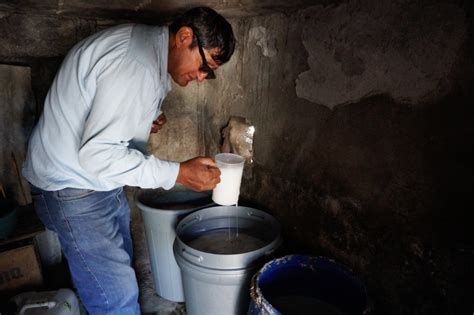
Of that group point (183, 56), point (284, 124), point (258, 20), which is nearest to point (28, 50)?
point (183, 56)

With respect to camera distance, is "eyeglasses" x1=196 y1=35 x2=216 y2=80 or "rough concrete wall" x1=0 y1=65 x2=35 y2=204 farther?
"rough concrete wall" x1=0 y1=65 x2=35 y2=204

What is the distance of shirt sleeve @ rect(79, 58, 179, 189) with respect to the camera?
4.44ft

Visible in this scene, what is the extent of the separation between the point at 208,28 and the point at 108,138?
2.32 ft

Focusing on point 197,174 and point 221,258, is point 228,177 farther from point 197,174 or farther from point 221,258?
point 221,258

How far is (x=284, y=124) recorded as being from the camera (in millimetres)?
2201

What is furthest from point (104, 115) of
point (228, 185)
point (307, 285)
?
point (307, 285)

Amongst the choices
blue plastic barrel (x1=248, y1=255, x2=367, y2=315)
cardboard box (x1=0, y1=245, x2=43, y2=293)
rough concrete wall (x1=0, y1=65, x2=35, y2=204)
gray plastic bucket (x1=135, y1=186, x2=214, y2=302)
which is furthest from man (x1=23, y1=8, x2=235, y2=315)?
rough concrete wall (x1=0, y1=65, x2=35, y2=204)

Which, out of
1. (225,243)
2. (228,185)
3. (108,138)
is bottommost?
(225,243)

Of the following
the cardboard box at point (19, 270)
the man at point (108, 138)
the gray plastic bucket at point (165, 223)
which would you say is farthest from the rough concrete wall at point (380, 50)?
the cardboard box at point (19, 270)

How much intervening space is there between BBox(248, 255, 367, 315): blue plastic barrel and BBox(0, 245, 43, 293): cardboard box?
178 centimetres

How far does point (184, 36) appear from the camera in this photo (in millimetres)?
1557

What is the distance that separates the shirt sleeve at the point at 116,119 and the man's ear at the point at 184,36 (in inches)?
11.0

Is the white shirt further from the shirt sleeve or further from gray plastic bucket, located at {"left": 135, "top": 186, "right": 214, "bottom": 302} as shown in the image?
gray plastic bucket, located at {"left": 135, "top": 186, "right": 214, "bottom": 302}

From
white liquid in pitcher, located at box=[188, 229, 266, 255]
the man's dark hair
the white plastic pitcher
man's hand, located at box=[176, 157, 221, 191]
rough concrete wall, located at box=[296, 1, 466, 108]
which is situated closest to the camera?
rough concrete wall, located at box=[296, 1, 466, 108]
